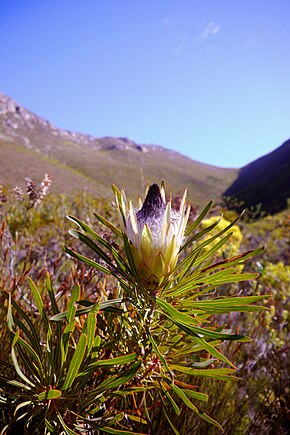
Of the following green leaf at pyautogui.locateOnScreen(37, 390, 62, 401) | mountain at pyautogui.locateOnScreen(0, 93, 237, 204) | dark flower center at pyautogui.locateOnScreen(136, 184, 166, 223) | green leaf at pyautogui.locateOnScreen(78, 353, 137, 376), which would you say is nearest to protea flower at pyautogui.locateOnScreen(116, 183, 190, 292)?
dark flower center at pyautogui.locateOnScreen(136, 184, 166, 223)

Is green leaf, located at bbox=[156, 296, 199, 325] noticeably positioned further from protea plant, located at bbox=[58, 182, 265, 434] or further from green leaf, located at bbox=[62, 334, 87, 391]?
green leaf, located at bbox=[62, 334, 87, 391]

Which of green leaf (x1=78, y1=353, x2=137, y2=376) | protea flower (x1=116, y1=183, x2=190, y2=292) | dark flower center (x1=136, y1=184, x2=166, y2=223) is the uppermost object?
dark flower center (x1=136, y1=184, x2=166, y2=223)

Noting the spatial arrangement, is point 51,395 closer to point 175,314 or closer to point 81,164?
point 175,314

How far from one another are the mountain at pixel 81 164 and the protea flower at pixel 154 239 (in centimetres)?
2428

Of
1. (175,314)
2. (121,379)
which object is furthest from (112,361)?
(175,314)

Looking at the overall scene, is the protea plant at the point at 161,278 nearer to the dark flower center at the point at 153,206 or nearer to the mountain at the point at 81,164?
the dark flower center at the point at 153,206

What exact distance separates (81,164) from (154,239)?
68.5 meters

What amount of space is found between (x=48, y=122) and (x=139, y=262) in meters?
124

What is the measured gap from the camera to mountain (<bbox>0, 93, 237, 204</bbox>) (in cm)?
3438

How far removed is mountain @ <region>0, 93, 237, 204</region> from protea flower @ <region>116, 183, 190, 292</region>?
2428 centimetres

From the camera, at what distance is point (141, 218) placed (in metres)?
0.77

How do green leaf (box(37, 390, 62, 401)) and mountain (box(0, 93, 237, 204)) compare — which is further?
mountain (box(0, 93, 237, 204))

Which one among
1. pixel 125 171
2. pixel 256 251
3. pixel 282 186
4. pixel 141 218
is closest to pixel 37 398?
pixel 141 218

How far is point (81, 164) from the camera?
67312mm
